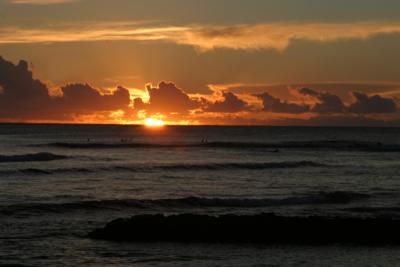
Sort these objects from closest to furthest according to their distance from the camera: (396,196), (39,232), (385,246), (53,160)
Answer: (385,246)
(39,232)
(396,196)
(53,160)

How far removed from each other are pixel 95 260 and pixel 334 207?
15.4 meters

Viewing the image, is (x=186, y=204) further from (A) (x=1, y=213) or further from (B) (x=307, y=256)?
(B) (x=307, y=256)

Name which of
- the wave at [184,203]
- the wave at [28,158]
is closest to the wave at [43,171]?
the wave at [28,158]

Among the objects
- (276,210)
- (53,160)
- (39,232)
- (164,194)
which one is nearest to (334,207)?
(276,210)

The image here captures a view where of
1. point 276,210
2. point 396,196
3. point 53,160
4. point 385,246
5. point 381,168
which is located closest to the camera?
point 385,246

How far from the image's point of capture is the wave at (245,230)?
23562mm

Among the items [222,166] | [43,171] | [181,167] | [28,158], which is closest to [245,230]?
[43,171]

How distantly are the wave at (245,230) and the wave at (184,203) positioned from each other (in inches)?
272

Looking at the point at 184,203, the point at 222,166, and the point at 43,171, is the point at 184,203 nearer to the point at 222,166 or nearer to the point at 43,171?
the point at 43,171

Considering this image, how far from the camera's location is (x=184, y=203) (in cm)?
3381

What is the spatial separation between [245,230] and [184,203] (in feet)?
33.0

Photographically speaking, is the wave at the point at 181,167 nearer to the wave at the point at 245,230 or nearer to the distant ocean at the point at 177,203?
the distant ocean at the point at 177,203

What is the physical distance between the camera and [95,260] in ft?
67.5

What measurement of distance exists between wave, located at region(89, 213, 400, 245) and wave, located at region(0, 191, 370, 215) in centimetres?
692
